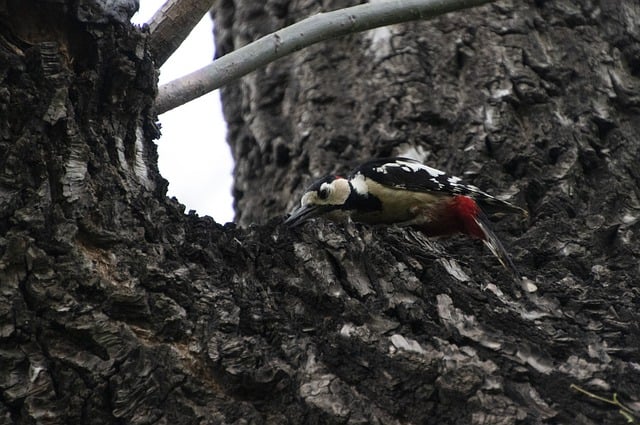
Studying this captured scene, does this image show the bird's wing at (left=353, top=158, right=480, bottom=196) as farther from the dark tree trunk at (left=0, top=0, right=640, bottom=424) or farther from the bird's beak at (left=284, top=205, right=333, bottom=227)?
the dark tree trunk at (left=0, top=0, right=640, bottom=424)

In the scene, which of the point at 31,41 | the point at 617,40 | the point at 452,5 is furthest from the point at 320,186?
the point at 31,41

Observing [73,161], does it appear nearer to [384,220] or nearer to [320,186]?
[320,186]

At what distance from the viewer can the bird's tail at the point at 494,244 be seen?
9.38 feet

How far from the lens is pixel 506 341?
244 cm

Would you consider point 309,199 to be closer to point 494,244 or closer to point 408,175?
point 408,175

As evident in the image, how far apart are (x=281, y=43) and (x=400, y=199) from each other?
1266 millimetres

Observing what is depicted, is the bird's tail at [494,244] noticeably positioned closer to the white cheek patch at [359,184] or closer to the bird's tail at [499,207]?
the bird's tail at [499,207]

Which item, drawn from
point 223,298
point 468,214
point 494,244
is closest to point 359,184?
point 468,214

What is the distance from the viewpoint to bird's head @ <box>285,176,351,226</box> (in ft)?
12.8

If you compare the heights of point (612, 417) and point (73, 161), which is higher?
point (73, 161)

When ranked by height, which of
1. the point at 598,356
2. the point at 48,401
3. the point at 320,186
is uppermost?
the point at 320,186

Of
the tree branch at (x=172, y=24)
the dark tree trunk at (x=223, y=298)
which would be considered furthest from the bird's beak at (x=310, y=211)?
the tree branch at (x=172, y=24)

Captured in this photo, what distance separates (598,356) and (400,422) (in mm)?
540

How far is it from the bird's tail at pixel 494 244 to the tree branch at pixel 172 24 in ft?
3.75
